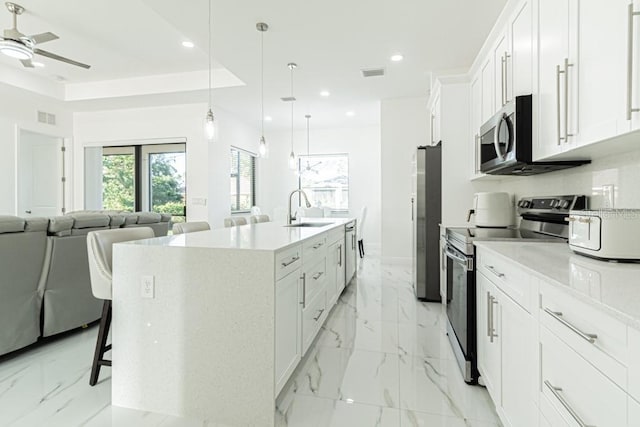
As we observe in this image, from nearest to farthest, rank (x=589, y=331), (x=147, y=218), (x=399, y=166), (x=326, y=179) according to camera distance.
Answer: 1. (x=589, y=331)
2. (x=147, y=218)
3. (x=399, y=166)
4. (x=326, y=179)

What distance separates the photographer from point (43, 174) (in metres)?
6.46

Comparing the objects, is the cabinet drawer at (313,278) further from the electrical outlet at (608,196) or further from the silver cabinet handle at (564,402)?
the electrical outlet at (608,196)

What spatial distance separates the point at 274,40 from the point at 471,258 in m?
3.15

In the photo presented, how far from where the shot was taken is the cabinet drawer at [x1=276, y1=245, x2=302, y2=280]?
1.67 m

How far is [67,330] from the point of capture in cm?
266

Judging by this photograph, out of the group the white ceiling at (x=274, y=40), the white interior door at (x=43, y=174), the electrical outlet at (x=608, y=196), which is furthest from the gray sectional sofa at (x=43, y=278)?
the white interior door at (x=43, y=174)

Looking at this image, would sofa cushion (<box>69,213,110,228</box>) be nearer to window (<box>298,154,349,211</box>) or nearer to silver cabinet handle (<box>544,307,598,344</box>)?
silver cabinet handle (<box>544,307,598,344</box>)

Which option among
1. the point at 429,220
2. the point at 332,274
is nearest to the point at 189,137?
A: the point at 332,274

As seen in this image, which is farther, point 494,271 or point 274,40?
point 274,40

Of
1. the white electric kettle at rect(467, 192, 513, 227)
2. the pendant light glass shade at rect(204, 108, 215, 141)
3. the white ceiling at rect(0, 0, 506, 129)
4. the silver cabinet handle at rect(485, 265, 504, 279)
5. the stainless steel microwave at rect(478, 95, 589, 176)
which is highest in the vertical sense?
the white ceiling at rect(0, 0, 506, 129)

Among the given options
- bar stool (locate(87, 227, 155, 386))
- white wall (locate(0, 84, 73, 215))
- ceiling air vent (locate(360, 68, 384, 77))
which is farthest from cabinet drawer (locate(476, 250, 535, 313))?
white wall (locate(0, 84, 73, 215))

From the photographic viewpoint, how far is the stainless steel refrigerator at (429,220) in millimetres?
3613

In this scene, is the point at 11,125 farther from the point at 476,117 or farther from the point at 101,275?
the point at 476,117

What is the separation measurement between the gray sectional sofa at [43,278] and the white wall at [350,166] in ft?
17.9
